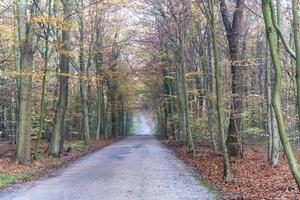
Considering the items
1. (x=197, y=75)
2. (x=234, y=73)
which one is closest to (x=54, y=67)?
(x=197, y=75)

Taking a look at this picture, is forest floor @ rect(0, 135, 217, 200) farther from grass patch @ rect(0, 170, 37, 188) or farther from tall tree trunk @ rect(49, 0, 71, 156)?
tall tree trunk @ rect(49, 0, 71, 156)

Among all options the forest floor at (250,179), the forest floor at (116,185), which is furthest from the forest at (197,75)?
the forest floor at (116,185)

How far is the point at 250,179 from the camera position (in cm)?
1377

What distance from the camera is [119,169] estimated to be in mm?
17000

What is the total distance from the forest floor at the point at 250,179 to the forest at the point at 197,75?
0.11 feet

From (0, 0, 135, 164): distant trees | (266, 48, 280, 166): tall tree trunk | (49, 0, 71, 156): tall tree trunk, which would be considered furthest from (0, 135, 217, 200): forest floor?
(49, 0, 71, 156): tall tree trunk

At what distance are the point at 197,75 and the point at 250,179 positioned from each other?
17627mm

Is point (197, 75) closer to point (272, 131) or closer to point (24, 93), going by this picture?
point (272, 131)

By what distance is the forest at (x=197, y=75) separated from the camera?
12.9 meters

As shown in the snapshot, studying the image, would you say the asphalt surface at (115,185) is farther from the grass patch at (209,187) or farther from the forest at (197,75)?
the forest at (197,75)

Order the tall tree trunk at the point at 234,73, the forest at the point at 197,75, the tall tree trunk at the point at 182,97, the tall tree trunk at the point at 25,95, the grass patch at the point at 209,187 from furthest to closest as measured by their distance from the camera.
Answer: the tall tree trunk at the point at 182,97, the tall tree trunk at the point at 234,73, the tall tree trunk at the point at 25,95, the forest at the point at 197,75, the grass patch at the point at 209,187

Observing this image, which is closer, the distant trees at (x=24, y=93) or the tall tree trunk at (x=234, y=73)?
the distant trees at (x=24, y=93)

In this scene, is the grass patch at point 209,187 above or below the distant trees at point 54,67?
below

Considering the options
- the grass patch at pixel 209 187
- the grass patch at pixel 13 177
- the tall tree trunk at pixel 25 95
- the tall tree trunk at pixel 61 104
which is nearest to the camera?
the grass patch at pixel 209 187
